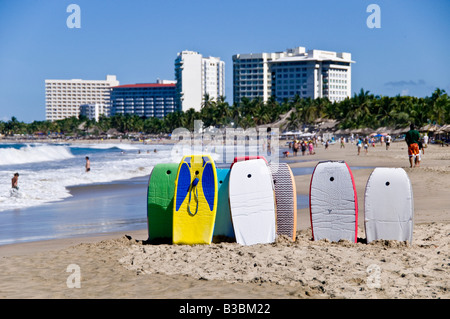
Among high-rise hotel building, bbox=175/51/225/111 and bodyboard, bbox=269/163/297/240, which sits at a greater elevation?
high-rise hotel building, bbox=175/51/225/111

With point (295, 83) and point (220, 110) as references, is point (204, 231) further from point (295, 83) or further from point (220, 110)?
point (295, 83)

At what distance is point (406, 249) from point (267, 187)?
1.92 m

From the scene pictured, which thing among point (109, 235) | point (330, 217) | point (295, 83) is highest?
point (295, 83)

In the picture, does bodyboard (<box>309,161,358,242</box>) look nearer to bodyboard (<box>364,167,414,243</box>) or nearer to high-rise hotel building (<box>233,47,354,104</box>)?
bodyboard (<box>364,167,414,243</box>)

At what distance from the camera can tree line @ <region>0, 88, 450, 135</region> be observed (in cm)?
7337

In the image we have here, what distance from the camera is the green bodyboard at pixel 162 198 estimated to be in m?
7.44

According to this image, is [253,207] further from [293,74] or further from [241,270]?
[293,74]

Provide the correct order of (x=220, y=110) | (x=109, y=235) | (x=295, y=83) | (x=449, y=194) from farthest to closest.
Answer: (x=295, y=83) < (x=220, y=110) < (x=449, y=194) < (x=109, y=235)

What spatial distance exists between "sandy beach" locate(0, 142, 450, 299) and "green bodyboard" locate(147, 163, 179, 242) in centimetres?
35

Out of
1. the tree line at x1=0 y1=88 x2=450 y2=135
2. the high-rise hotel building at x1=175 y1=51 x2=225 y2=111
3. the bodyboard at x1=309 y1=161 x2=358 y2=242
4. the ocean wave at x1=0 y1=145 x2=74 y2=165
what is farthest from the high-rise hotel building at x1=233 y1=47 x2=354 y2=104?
the bodyboard at x1=309 y1=161 x2=358 y2=242

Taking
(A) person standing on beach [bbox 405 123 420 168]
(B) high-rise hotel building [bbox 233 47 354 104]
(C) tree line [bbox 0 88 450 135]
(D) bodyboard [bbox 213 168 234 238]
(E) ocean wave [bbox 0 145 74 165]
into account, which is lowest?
(E) ocean wave [bbox 0 145 74 165]
